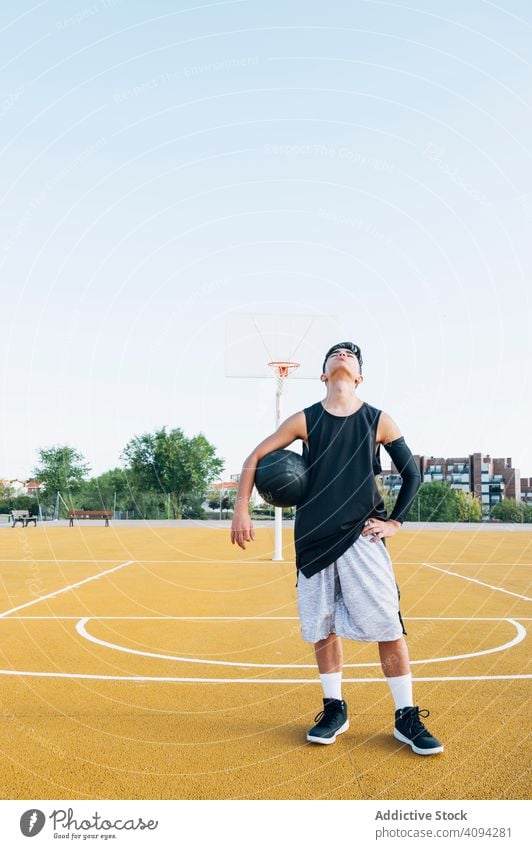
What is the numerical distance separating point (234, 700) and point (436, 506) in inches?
2211

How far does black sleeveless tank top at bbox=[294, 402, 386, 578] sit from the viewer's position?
4.08 metres

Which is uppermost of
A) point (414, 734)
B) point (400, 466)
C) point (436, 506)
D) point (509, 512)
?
point (400, 466)

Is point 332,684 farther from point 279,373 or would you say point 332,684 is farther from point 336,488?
point 279,373

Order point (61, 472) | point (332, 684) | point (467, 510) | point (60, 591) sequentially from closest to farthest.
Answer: point (332, 684) < point (60, 591) < point (61, 472) < point (467, 510)

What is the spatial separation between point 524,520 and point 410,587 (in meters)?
50.5

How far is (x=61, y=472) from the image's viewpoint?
52.4 meters

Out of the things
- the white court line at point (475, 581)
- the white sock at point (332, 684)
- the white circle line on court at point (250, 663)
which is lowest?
the white court line at point (475, 581)

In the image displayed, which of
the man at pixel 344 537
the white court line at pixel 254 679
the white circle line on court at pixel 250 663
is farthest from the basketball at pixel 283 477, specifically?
the white circle line on court at pixel 250 663

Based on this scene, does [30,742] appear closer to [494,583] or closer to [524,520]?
[494,583]

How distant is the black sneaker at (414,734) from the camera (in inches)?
153

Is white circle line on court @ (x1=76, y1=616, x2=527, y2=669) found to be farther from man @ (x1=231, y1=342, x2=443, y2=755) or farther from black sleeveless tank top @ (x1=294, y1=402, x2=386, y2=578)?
black sleeveless tank top @ (x1=294, y1=402, x2=386, y2=578)

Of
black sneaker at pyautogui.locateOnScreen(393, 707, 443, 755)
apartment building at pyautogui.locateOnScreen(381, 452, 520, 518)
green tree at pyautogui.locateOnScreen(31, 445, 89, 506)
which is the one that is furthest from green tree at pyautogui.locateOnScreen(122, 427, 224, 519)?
apartment building at pyautogui.locateOnScreen(381, 452, 520, 518)

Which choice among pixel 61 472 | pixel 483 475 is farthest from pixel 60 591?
pixel 483 475

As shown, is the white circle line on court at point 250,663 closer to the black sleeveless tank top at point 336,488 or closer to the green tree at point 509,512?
the black sleeveless tank top at point 336,488
